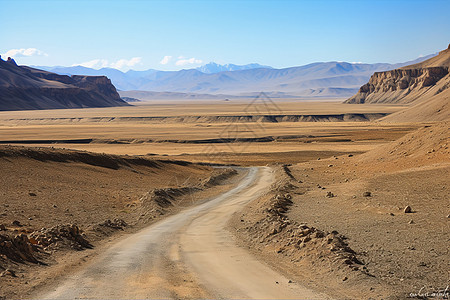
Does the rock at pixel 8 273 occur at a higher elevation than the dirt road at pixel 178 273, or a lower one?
higher

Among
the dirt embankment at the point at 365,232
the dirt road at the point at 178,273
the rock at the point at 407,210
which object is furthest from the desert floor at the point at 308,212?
the dirt road at the point at 178,273

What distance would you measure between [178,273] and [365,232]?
6374mm

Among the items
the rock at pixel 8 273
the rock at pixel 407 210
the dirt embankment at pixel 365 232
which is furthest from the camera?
the rock at pixel 407 210

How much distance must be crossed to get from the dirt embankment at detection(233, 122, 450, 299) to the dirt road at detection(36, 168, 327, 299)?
958 mm

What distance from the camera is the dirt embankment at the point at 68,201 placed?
12883 mm

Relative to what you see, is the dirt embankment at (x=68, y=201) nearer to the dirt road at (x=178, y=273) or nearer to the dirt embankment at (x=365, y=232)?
the dirt road at (x=178, y=273)

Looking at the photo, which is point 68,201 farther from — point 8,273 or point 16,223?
point 8,273

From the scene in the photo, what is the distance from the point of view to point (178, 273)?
11938 mm

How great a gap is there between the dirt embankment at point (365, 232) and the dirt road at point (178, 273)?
0.96 m

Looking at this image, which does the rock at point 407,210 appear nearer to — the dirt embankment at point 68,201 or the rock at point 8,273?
the dirt embankment at point 68,201

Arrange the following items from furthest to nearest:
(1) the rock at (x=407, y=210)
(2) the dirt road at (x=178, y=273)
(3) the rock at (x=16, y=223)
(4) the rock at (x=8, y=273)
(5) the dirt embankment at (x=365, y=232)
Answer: (3) the rock at (x=16, y=223) → (1) the rock at (x=407, y=210) → (4) the rock at (x=8, y=273) → (5) the dirt embankment at (x=365, y=232) → (2) the dirt road at (x=178, y=273)

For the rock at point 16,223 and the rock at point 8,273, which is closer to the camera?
the rock at point 8,273

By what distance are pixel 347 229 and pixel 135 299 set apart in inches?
326

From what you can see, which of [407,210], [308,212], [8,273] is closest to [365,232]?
[407,210]
